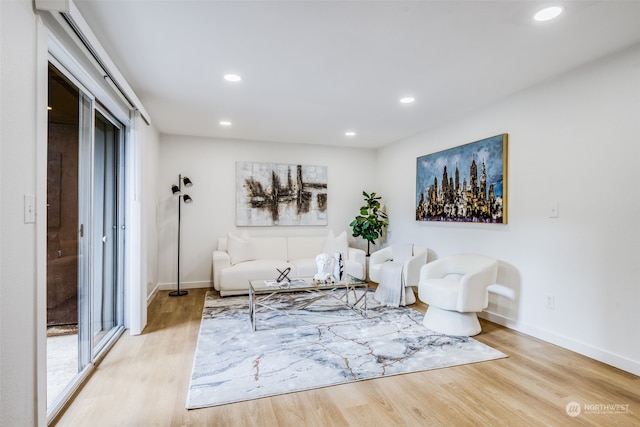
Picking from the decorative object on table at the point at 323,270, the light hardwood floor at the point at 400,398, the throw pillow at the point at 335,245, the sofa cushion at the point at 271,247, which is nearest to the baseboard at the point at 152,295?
the sofa cushion at the point at 271,247

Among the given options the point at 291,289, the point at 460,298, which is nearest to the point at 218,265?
the point at 291,289

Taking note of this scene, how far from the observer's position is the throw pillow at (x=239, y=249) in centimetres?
485

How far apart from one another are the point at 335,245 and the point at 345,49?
10.9 ft

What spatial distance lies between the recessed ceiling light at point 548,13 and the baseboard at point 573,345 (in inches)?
97.5

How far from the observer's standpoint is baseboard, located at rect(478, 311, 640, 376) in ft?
8.00

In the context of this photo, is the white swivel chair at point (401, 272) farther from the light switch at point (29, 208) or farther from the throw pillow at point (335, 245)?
the light switch at point (29, 208)

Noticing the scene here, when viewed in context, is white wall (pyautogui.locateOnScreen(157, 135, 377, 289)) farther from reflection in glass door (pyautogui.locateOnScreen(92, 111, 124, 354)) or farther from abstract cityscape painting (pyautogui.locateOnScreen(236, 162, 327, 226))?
reflection in glass door (pyautogui.locateOnScreen(92, 111, 124, 354))

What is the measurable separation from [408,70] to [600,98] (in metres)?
1.54

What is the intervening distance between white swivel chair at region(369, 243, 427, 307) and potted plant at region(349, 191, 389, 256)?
85 cm

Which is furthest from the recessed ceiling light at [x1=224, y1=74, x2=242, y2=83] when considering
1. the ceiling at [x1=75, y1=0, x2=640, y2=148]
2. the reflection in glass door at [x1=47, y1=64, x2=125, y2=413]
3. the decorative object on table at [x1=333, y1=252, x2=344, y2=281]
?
the decorative object on table at [x1=333, y1=252, x2=344, y2=281]

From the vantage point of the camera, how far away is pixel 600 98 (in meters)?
2.65

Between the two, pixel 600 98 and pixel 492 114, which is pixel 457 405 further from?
pixel 492 114

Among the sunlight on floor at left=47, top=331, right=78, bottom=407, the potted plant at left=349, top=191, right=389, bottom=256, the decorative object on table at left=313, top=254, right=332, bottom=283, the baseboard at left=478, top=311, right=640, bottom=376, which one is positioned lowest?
the baseboard at left=478, top=311, right=640, bottom=376

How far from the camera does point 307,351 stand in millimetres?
2746
